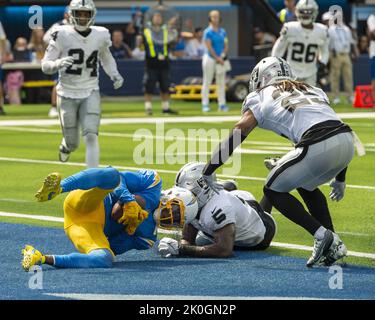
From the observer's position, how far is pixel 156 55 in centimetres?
2592

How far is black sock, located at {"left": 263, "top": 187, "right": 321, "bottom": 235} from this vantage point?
9.09 meters

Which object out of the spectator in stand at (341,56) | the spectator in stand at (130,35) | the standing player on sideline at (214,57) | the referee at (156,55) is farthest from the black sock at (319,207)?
the spectator in stand at (130,35)

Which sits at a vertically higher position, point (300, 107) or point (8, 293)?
point (300, 107)

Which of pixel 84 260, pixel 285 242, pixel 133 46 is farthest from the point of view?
pixel 133 46

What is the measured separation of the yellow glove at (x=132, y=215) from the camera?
30.1 feet

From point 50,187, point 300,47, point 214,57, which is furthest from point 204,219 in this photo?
point 214,57

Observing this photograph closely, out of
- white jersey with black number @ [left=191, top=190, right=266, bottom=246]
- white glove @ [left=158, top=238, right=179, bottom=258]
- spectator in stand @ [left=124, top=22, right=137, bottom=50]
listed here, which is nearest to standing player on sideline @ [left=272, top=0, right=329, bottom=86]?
white jersey with black number @ [left=191, top=190, right=266, bottom=246]

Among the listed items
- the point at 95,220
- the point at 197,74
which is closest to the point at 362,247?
the point at 95,220

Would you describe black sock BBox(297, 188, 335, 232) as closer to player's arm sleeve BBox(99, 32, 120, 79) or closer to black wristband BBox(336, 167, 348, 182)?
black wristband BBox(336, 167, 348, 182)

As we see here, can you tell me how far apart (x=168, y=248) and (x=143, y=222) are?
1.05 ft

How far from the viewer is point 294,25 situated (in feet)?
64.2

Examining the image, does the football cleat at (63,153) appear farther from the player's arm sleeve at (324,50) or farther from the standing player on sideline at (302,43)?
the player's arm sleeve at (324,50)
